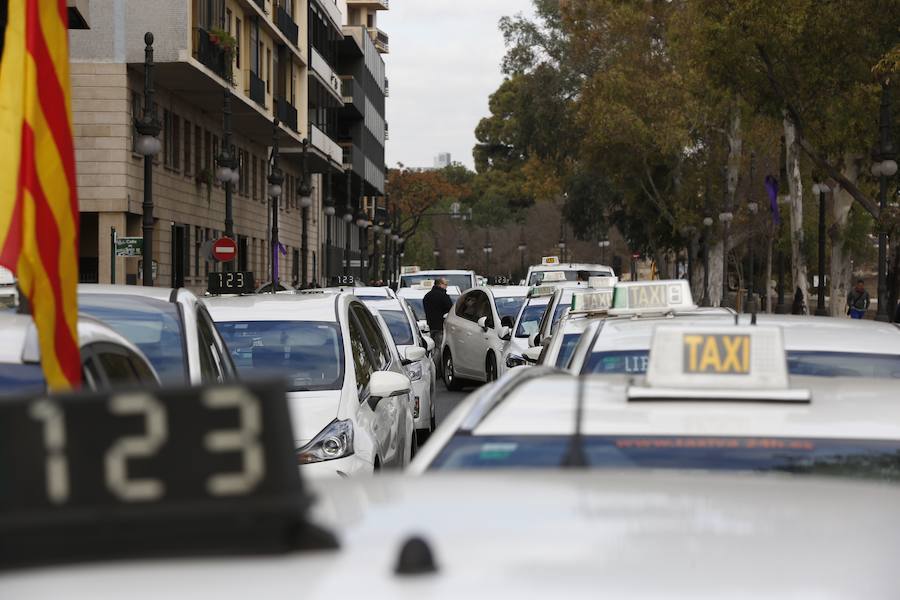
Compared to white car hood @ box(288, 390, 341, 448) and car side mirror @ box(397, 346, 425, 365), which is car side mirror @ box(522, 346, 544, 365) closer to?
car side mirror @ box(397, 346, 425, 365)

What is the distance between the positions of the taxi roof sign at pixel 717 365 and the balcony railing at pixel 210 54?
3649 centimetres

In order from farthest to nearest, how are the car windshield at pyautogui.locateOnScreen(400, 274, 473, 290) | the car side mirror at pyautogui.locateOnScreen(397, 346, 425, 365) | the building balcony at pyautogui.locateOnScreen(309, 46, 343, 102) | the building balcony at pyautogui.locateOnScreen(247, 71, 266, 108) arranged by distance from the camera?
1. the building balcony at pyautogui.locateOnScreen(309, 46, 343, 102)
2. the building balcony at pyautogui.locateOnScreen(247, 71, 266, 108)
3. the car windshield at pyautogui.locateOnScreen(400, 274, 473, 290)
4. the car side mirror at pyautogui.locateOnScreen(397, 346, 425, 365)

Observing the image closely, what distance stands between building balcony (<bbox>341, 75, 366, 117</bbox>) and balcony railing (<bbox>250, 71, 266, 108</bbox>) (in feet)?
104

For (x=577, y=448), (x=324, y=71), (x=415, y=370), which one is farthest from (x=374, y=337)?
(x=324, y=71)

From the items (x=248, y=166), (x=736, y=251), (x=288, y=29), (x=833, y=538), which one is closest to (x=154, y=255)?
(x=248, y=166)

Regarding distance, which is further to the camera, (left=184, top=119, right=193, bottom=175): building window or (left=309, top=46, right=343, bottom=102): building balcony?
(left=309, top=46, right=343, bottom=102): building balcony

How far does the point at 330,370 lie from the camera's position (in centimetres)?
1066

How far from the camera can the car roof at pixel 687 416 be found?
414 centimetres

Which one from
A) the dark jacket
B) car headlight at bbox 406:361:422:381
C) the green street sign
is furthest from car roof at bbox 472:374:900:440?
the dark jacket

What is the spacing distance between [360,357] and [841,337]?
439 centimetres

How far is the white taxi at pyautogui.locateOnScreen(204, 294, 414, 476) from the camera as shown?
958cm

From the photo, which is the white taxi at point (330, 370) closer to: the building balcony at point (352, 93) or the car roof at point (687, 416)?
the car roof at point (687, 416)

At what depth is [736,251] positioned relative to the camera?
95.4 meters

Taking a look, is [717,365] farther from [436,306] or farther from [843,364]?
[436,306]
